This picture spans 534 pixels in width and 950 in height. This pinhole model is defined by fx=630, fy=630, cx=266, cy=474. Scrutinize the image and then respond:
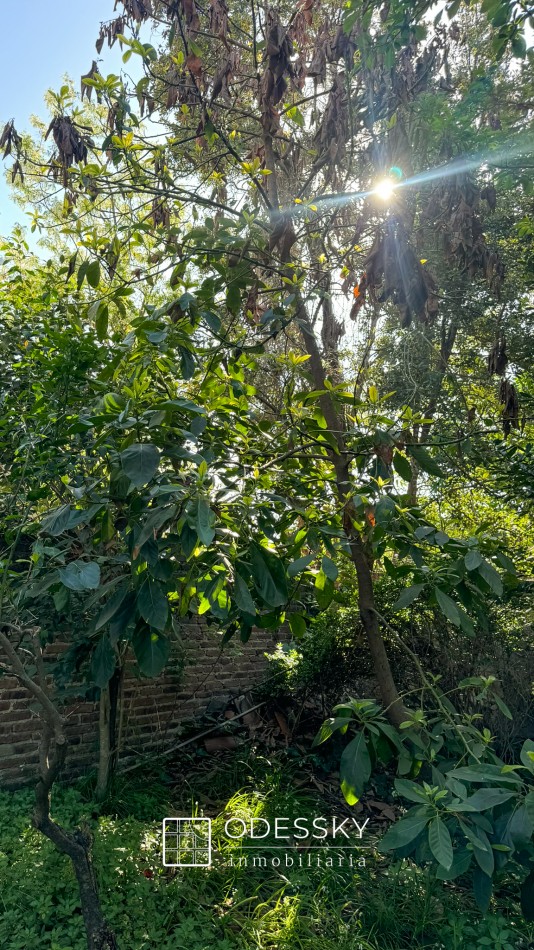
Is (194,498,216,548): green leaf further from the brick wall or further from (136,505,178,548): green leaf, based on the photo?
the brick wall

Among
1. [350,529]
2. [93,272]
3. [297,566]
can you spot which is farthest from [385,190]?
[297,566]

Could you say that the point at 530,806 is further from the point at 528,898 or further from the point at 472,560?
the point at 472,560

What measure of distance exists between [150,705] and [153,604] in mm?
4047

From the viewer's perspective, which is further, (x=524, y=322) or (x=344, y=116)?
(x=524, y=322)

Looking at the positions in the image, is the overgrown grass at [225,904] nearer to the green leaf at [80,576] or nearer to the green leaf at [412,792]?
the green leaf at [412,792]

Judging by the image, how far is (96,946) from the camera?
2092mm

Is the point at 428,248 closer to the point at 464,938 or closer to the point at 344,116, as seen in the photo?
the point at 344,116

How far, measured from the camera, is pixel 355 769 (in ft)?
6.82

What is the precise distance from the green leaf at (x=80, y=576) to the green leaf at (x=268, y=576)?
0.55m

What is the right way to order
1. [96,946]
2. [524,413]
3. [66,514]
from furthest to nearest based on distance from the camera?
[524,413] < [96,946] < [66,514]

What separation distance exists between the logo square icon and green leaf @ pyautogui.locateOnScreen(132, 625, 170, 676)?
1.91 meters

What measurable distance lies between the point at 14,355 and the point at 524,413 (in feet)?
12.4

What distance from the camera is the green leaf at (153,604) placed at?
66.9 inches

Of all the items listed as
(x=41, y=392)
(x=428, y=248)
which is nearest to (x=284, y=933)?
(x=41, y=392)
